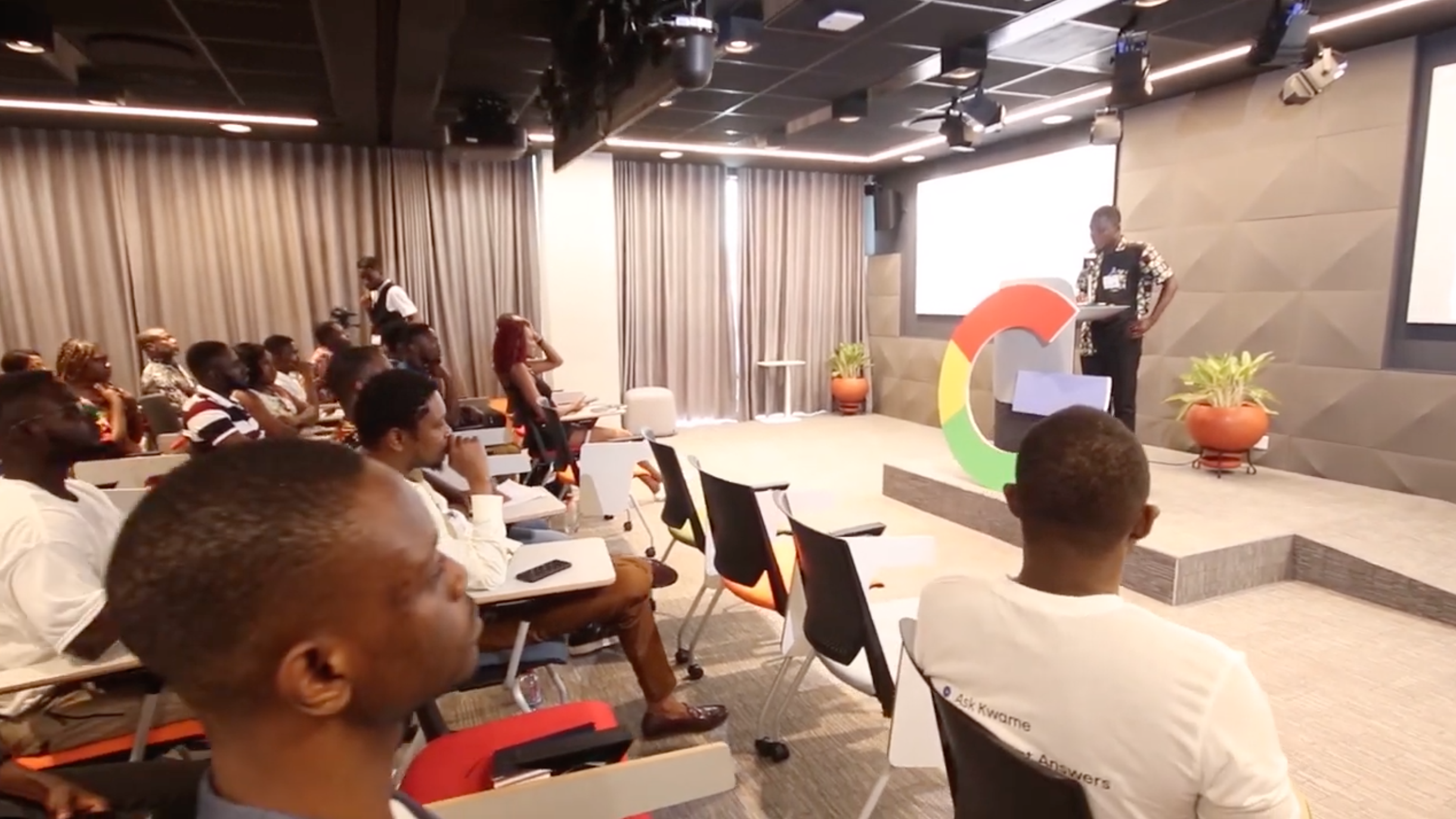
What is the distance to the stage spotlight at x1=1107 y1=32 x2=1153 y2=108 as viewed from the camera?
427 centimetres

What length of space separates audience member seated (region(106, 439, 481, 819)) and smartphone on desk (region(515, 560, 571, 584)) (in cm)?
135

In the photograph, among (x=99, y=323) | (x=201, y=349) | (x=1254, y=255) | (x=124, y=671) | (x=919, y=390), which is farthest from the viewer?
(x=919, y=390)

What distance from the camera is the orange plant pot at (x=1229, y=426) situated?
4789 millimetres

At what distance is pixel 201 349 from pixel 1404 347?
6491mm

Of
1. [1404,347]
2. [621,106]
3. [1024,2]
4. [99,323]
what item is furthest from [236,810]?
[99,323]

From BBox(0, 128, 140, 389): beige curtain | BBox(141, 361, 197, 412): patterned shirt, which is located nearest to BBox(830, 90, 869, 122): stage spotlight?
BBox(141, 361, 197, 412): patterned shirt

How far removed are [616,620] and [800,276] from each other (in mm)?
7138

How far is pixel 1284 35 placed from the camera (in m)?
3.87

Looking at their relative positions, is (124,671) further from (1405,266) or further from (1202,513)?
(1405,266)

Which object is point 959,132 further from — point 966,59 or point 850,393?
point 850,393

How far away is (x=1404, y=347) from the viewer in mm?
4711

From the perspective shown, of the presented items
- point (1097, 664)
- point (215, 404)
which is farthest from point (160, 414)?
point (1097, 664)

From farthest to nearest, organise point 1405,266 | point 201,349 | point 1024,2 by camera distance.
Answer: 1. point 1405,266
2. point 1024,2
3. point 201,349

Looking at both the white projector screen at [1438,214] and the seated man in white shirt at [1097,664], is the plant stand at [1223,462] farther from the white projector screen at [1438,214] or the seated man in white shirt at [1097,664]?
the seated man in white shirt at [1097,664]
